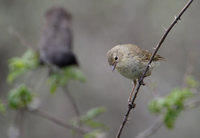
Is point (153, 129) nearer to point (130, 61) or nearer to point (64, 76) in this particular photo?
point (64, 76)

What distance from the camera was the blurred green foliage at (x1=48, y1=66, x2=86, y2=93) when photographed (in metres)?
5.64

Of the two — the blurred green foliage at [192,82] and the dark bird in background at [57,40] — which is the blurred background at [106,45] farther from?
the blurred green foliage at [192,82]

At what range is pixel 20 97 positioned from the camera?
5309 mm

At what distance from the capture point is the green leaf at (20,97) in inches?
207

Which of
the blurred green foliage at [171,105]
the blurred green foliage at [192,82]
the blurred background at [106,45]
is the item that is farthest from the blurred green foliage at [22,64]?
the blurred background at [106,45]

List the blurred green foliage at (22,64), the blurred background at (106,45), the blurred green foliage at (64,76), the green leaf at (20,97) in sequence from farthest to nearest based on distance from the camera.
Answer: the blurred background at (106,45) → the blurred green foliage at (64,76) → the blurred green foliage at (22,64) → the green leaf at (20,97)

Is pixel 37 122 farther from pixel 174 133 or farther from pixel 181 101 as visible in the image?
pixel 181 101

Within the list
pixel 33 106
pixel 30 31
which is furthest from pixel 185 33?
pixel 33 106

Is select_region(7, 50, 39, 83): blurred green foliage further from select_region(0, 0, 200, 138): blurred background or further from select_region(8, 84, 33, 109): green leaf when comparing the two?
select_region(0, 0, 200, 138): blurred background

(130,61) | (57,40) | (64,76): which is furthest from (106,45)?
(130,61)

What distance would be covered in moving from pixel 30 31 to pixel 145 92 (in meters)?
3.12

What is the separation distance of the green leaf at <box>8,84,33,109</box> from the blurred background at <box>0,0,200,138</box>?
4265 mm

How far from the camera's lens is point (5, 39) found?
998cm

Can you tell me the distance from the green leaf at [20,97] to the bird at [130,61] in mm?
1295
